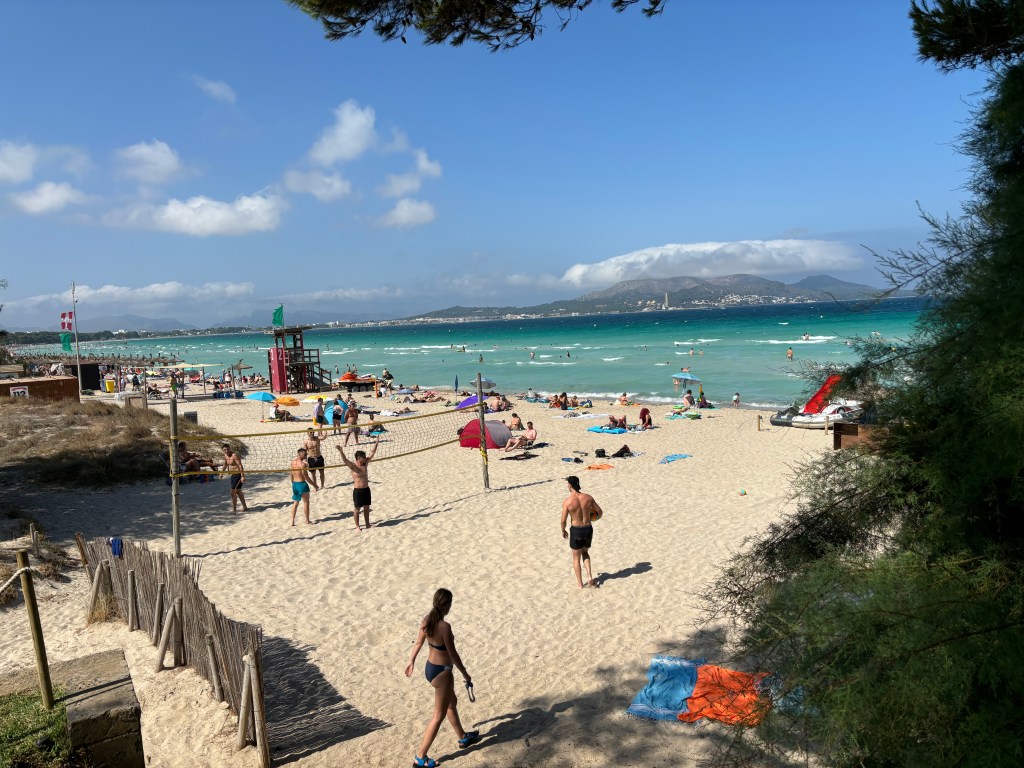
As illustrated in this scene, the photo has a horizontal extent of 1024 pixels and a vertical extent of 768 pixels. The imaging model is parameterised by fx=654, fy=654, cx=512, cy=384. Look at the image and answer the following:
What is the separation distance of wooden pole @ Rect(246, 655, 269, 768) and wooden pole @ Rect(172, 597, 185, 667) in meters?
1.57

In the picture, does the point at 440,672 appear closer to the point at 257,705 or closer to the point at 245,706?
the point at 257,705

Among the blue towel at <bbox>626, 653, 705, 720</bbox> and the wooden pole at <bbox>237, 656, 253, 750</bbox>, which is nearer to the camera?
the wooden pole at <bbox>237, 656, 253, 750</bbox>

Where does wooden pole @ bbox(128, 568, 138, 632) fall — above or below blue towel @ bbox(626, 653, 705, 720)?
above

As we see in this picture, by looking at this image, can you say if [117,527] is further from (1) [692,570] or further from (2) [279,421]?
(2) [279,421]

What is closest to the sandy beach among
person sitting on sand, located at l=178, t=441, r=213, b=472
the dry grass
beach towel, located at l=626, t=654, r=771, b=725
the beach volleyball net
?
beach towel, located at l=626, t=654, r=771, b=725

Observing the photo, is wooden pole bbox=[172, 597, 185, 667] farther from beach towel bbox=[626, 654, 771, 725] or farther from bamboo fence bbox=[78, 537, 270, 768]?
beach towel bbox=[626, 654, 771, 725]

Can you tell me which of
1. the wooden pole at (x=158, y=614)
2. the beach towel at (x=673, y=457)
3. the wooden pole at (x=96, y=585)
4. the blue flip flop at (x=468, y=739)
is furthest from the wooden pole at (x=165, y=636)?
the beach towel at (x=673, y=457)

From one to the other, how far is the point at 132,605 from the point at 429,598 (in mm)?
2847

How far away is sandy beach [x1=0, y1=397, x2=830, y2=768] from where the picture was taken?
453 cm

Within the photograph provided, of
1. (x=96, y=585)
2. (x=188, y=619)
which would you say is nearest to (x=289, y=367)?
(x=96, y=585)

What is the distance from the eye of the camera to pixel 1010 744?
176 cm

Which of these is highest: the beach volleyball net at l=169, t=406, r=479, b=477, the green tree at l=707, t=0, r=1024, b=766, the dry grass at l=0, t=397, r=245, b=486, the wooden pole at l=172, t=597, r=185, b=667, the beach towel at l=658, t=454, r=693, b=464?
the green tree at l=707, t=0, r=1024, b=766

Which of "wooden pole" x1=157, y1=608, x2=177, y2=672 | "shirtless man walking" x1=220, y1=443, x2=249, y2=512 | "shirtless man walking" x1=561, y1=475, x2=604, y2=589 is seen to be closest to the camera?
"wooden pole" x1=157, y1=608, x2=177, y2=672

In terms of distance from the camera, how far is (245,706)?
4.27 meters
